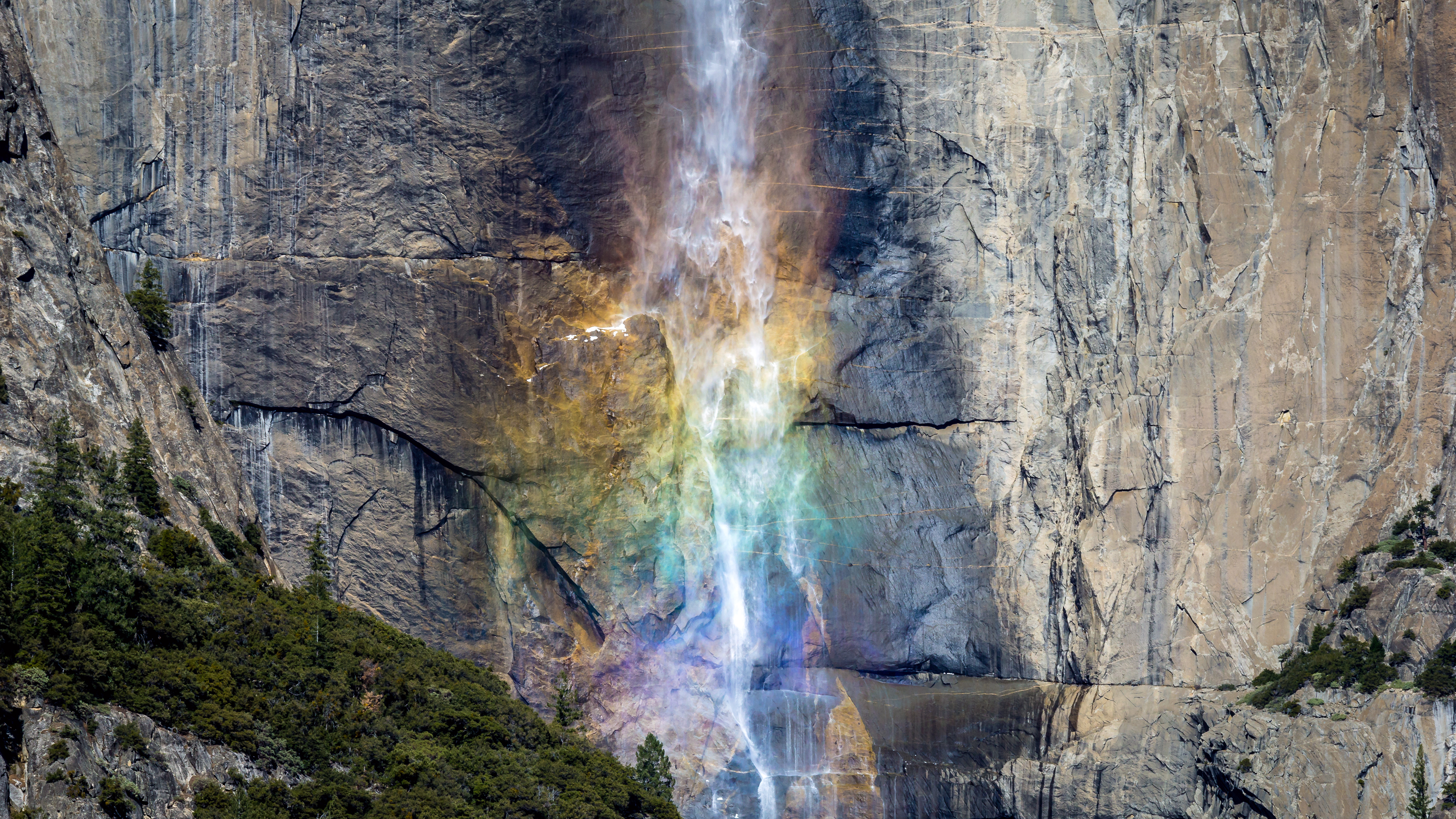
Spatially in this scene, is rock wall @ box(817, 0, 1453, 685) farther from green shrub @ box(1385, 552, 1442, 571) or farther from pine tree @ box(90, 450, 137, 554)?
pine tree @ box(90, 450, 137, 554)

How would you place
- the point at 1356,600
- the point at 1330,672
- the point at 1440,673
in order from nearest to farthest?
the point at 1440,673 < the point at 1330,672 < the point at 1356,600

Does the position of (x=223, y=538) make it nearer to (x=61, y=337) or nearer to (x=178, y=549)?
(x=178, y=549)

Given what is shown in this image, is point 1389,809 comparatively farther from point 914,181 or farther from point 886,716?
point 914,181

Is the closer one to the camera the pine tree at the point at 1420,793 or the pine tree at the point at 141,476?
the pine tree at the point at 141,476

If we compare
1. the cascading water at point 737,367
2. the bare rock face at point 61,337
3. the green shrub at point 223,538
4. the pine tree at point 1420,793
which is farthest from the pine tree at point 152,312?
the pine tree at point 1420,793

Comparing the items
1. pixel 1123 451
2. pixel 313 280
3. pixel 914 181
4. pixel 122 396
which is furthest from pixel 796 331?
pixel 122 396

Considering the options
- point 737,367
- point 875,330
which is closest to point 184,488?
point 737,367

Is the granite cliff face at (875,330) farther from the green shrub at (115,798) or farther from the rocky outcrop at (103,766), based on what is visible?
the green shrub at (115,798)
